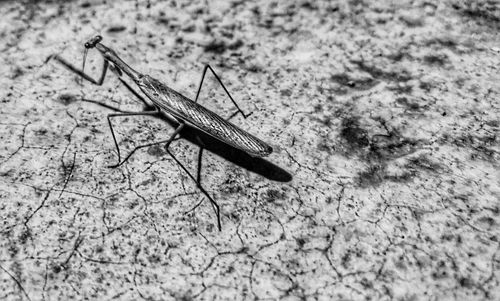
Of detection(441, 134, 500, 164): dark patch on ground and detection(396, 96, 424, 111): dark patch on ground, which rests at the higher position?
detection(396, 96, 424, 111): dark patch on ground

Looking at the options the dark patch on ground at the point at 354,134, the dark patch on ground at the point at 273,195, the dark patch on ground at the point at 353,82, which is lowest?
the dark patch on ground at the point at 273,195

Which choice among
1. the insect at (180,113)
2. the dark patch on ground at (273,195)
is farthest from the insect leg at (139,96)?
the dark patch on ground at (273,195)

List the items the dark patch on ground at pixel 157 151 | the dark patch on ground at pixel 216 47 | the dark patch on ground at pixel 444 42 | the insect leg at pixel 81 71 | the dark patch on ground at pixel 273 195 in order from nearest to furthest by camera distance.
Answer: the dark patch on ground at pixel 273 195 < the dark patch on ground at pixel 157 151 < the insect leg at pixel 81 71 < the dark patch on ground at pixel 444 42 < the dark patch on ground at pixel 216 47

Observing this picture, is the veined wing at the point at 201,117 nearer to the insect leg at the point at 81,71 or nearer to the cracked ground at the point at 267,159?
the cracked ground at the point at 267,159

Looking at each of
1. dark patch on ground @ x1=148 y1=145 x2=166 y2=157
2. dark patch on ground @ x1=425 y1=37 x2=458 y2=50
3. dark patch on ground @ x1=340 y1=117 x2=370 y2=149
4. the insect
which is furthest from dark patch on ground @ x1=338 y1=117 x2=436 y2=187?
dark patch on ground @ x1=148 y1=145 x2=166 y2=157

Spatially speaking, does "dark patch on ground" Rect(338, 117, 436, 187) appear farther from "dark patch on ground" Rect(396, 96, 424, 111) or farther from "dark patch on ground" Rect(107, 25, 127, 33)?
"dark patch on ground" Rect(107, 25, 127, 33)

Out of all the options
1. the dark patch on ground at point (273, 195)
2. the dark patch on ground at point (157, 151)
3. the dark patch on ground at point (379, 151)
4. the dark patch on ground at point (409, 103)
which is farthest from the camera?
the dark patch on ground at point (409, 103)

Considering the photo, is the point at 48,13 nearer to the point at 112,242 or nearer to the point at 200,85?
the point at 200,85

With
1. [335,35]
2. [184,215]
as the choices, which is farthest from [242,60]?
[184,215]
